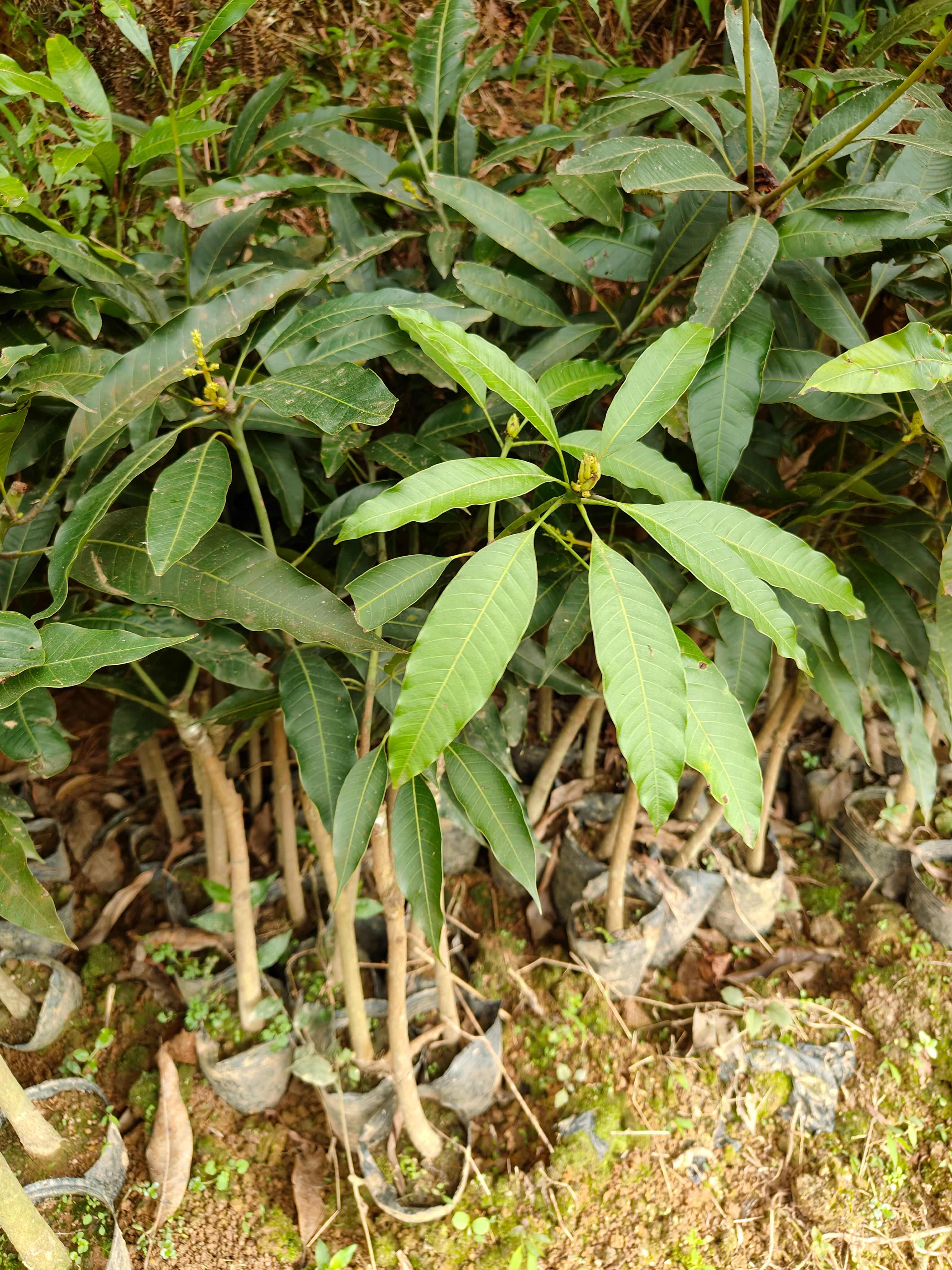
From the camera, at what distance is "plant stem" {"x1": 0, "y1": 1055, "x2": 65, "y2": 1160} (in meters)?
1.04

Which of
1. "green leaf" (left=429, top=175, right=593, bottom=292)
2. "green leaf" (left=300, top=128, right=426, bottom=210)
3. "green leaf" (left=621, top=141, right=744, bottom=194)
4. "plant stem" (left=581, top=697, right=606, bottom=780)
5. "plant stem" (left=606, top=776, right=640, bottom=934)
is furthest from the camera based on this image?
"plant stem" (left=581, top=697, right=606, bottom=780)

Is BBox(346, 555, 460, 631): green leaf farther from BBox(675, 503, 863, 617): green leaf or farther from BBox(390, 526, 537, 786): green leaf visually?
BBox(675, 503, 863, 617): green leaf

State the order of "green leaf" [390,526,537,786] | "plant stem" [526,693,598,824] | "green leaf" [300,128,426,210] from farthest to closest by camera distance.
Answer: "plant stem" [526,693,598,824] → "green leaf" [300,128,426,210] → "green leaf" [390,526,537,786]

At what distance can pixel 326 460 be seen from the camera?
0.92 m

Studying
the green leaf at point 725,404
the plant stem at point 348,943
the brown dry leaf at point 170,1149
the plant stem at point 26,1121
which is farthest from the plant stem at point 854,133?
the brown dry leaf at point 170,1149

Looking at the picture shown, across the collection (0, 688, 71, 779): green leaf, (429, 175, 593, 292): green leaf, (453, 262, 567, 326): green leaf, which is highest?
(429, 175, 593, 292): green leaf

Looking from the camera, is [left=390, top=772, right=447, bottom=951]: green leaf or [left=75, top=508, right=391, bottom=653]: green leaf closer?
[left=75, top=508, right=391, bottom=653]: green leaf

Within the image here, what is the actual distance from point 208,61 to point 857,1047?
2.35 metres

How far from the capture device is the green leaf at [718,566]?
0.70 meters

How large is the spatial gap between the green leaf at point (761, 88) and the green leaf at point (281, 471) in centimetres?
73

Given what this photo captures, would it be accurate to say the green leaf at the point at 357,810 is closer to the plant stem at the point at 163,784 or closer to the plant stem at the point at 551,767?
the plant stem at the point at 551,767

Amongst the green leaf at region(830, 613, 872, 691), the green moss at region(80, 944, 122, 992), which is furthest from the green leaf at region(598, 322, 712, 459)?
the green moss at region(80, 944, 122, 992)

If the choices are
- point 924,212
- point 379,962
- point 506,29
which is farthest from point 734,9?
point 379,962

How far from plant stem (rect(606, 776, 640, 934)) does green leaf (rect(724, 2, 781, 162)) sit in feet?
3.44
